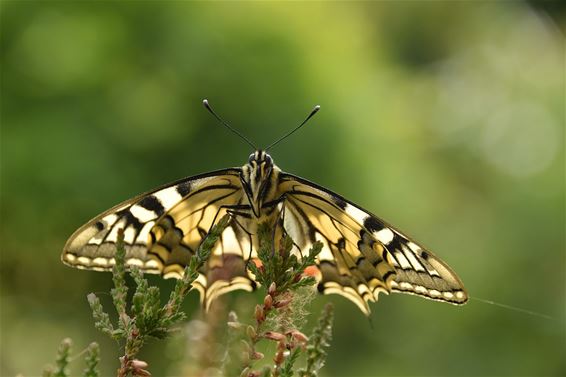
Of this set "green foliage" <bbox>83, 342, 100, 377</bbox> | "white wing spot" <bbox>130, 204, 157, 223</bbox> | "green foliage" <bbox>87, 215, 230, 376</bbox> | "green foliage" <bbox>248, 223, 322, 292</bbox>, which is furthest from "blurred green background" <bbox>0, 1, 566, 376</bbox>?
"green foliage" <bbox>83, 342, 100, 377</bbox>

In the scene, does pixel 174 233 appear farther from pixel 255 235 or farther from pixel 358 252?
pixel 358 252

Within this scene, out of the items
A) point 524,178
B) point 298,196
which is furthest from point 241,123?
point 524,178

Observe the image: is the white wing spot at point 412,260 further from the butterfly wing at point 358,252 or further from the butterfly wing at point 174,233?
the butterfly wing at point 174,233

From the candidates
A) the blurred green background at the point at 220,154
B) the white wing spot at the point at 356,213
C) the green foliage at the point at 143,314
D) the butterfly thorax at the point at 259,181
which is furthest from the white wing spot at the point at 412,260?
the blurred green background at the point at 220,154

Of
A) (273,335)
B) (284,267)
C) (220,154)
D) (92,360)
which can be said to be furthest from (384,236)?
(220,154)

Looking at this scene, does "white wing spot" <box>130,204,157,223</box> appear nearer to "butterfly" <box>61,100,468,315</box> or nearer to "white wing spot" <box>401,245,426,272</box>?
"butterfly" <box>61,100,468,315</box>

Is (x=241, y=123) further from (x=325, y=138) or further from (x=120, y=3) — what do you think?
(x=120, y=3)

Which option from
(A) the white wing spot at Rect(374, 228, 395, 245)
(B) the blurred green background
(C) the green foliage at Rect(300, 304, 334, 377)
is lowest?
(C) the green foliage at Rect(300, 304, 334, 377)
